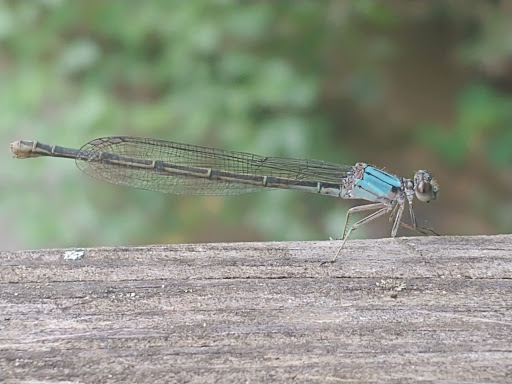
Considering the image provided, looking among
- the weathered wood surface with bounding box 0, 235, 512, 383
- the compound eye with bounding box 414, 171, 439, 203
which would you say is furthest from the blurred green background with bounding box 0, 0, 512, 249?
the weathered wood surface with bounding box 0, 235, 512, 383

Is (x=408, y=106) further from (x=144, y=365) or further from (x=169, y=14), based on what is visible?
(x=144, y=365)

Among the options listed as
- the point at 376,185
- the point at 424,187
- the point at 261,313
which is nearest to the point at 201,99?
the point at 376,185

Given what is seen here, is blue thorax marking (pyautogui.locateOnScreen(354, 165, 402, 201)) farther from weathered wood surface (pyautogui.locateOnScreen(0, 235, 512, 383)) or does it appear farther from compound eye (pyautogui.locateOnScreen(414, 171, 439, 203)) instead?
weathered wood surface (pyautogui.locateOnScreen(0, 235, 512, 383))

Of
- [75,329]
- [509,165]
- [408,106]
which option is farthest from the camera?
[408,106]

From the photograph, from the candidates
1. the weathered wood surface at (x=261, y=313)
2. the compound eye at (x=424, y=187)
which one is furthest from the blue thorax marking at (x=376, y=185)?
the weathered wood surface at (x=261, y=313)

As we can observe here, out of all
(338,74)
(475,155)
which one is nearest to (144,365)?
(338,74)

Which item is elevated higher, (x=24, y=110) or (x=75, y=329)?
(x=24, y=110)

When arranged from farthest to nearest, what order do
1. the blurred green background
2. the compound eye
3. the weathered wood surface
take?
the blurred green background < the compound eye < the weathered wood surface
